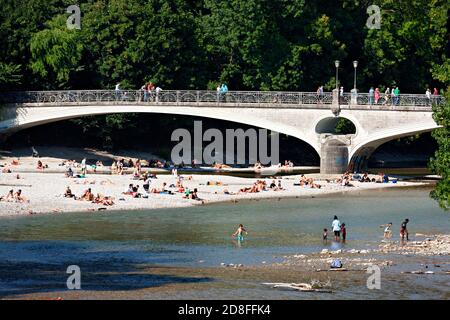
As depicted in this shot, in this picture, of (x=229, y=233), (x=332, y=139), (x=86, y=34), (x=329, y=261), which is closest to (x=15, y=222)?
(x=229, y=233)

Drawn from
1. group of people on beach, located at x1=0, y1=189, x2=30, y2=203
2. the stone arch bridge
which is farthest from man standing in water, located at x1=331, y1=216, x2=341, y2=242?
the stone arch bridge

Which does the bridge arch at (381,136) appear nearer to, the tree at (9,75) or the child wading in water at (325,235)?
the tree at (9,75)

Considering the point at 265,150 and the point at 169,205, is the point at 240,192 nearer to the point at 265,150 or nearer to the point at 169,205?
the point at 169,205

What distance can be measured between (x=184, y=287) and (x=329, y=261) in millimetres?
8918

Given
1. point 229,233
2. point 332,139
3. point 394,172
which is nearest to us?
point 229,233

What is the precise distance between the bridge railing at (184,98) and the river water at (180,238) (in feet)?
46.5

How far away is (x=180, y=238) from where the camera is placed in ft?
219

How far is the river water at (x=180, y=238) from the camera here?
177 ft

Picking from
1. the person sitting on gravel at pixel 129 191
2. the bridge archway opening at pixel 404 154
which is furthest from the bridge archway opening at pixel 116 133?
the person sitting on gravel at pixel 129 191

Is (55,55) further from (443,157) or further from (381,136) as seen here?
(443,157)

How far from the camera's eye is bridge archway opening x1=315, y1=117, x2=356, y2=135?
3949 inches

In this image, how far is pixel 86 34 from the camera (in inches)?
4311

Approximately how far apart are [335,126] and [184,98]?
10628 mm

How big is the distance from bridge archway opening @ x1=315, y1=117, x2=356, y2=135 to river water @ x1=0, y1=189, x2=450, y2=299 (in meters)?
15.3
